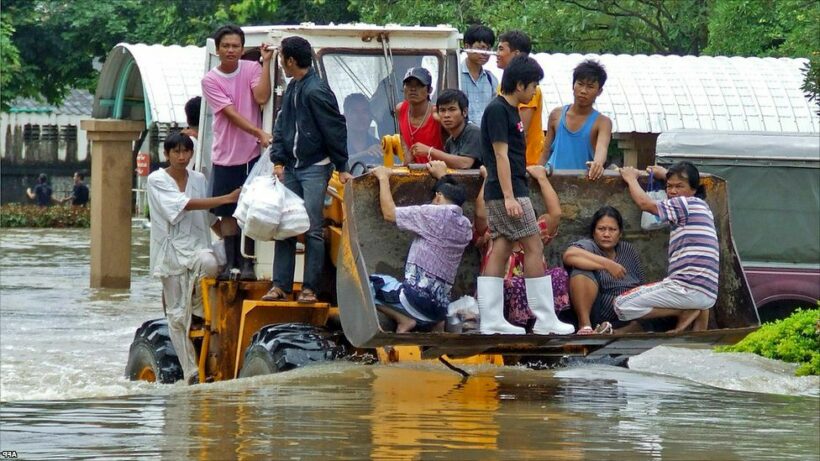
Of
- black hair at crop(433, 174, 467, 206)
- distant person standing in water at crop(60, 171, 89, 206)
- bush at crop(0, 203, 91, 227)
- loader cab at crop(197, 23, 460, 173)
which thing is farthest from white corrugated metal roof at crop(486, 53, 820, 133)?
distant person standing in water at crop(60, 171, 89, 206)

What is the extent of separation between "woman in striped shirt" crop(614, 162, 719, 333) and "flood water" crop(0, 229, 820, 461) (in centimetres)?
61

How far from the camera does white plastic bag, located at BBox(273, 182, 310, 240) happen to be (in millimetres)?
9562

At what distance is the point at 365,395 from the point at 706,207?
2426mm

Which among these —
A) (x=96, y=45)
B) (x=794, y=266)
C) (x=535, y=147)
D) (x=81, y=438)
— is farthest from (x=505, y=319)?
(x=96, y=45)

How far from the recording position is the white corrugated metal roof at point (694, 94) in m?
21.5

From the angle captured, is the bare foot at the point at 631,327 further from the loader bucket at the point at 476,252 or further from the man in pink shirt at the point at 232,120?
the man in pink shirt at the point at 232,120

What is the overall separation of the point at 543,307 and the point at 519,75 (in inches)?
54.2

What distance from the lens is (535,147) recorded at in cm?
1068

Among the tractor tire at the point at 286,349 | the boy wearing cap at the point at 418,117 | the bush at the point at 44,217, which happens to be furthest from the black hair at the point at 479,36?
the bush at the point at 44,217

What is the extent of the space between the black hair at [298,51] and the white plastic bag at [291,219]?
823mm

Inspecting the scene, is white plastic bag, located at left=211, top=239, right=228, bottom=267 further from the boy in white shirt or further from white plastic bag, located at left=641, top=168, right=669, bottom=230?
white plastic bag, located at left=641, top=168, right=669, bottom=230

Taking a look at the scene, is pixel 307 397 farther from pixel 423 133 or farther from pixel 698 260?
pixel 698 260

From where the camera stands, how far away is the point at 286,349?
30.7 feet

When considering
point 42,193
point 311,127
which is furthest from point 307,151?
point 42,193
